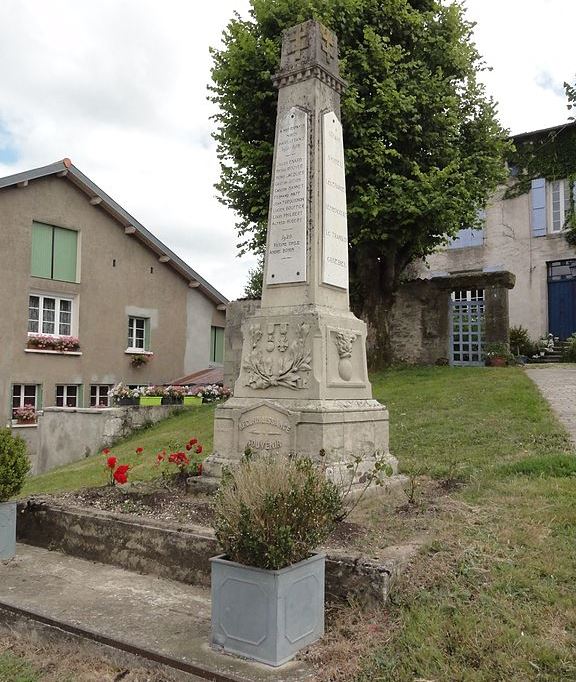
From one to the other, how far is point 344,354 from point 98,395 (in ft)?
49.0

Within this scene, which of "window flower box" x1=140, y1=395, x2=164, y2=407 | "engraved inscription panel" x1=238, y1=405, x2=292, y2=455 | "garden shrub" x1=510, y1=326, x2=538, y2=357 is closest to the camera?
"engraved inscription panel" x1=238, y1=405, x2=292, y2=455

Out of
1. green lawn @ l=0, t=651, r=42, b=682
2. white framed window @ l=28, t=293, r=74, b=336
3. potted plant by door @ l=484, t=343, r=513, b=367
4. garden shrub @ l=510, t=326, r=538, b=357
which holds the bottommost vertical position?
green lawn @ l=0, t=651, r=42, b=682

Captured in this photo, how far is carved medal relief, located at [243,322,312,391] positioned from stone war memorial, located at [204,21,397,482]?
0.03ft

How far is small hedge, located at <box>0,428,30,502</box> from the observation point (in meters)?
5.28

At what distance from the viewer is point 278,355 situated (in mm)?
6160

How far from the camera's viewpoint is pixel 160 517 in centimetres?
539

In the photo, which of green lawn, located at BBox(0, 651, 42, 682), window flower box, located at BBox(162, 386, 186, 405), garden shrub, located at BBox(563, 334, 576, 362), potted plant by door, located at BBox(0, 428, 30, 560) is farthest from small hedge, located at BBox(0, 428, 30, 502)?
garden shrub, located at BBox(563, 334, 576, 362)

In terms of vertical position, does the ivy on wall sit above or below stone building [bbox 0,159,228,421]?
above

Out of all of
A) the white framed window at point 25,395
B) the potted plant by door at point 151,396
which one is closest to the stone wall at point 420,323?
the potted plant by door at point 151,396

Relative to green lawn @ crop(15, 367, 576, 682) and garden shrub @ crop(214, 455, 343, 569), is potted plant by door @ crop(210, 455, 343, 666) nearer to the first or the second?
garden shrub @ crop(214, 455, 343, 569)

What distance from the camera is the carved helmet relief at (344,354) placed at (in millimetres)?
6125

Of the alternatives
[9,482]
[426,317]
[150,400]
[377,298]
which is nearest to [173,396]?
[150,400]

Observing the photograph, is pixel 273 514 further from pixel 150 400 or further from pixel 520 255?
pixel 520 255

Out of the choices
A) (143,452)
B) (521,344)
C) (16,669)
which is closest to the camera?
(16,669)
